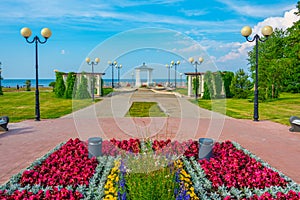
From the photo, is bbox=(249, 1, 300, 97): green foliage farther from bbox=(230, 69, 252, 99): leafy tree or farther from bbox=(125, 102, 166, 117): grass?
bbox=(125, 102, 166, 117): grass

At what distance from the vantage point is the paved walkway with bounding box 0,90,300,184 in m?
5.60

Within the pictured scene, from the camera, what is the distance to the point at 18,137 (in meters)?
7.51

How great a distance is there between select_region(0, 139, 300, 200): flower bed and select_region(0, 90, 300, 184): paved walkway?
594mm

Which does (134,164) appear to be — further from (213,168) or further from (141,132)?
(141,132)

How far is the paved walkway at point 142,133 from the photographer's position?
560 centimetres

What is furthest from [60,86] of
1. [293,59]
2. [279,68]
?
[293,59]

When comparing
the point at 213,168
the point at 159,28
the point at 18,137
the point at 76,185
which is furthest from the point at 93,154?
the point at 18,137

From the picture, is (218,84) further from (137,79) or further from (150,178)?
(150,178)

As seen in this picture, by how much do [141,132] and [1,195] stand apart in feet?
12.3

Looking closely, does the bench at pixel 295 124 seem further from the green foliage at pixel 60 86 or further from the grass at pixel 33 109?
the green foliage at pixel 60 86

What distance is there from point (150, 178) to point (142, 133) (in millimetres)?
3451

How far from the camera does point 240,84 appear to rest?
21609 mm

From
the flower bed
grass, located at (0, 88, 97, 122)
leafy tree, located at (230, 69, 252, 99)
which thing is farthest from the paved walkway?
leafy tree, located at (230, 69, 252, 99)

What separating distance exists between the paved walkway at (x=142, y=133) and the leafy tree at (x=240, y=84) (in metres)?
11.6
